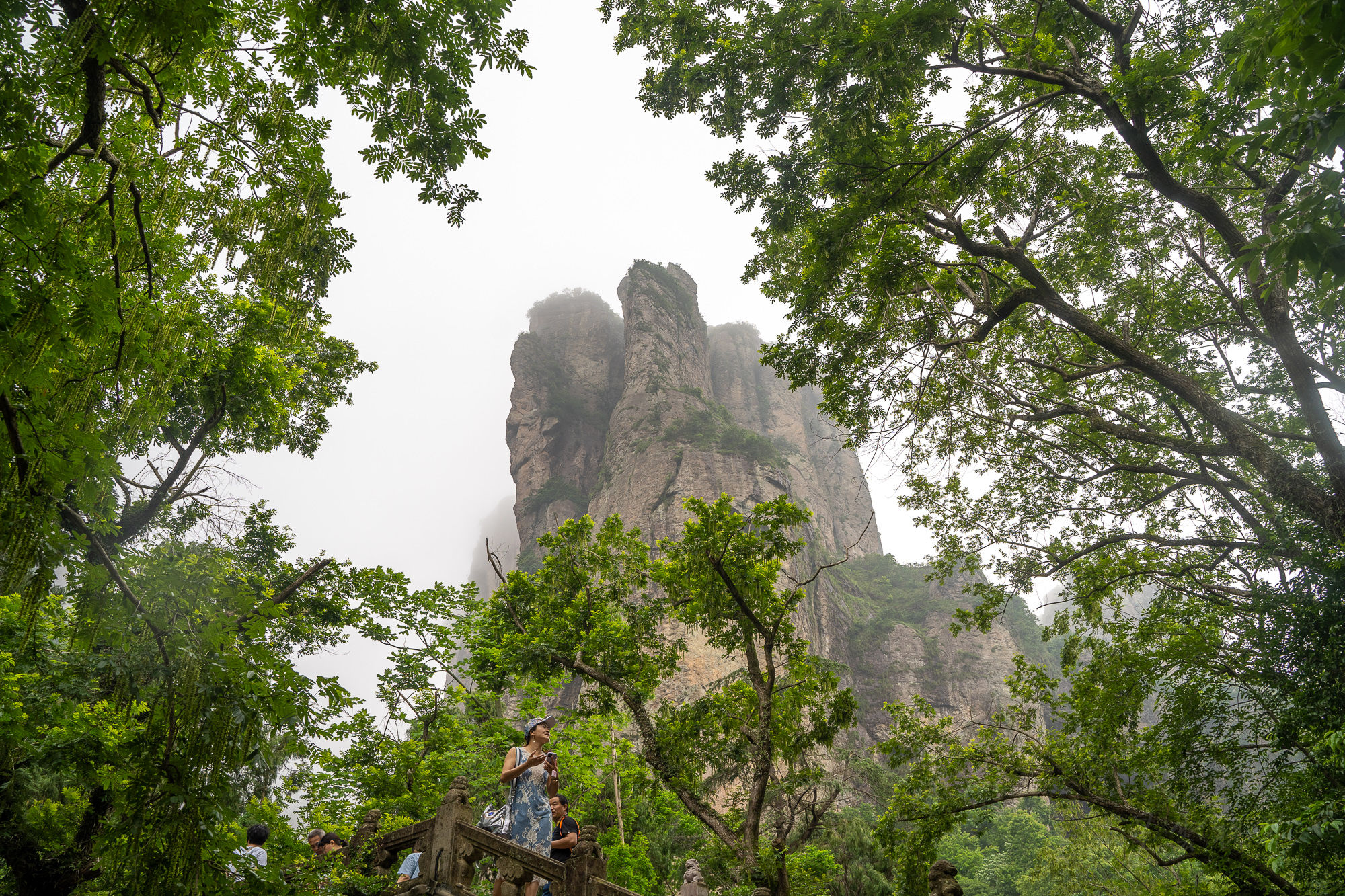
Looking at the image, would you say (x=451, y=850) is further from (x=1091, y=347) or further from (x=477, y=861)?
(x=1091, y=347)

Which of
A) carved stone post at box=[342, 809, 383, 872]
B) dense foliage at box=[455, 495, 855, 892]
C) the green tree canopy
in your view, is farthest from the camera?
dense foliage at box=[455, 495, 855, 892]

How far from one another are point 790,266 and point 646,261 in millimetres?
44538

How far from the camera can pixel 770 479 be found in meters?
42.4

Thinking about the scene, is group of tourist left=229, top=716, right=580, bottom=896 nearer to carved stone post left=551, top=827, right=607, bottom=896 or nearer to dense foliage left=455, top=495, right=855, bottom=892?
carved stone post left=551, top=827, right=607, bottom=896

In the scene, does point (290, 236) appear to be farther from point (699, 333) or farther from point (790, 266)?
point (699, 333)

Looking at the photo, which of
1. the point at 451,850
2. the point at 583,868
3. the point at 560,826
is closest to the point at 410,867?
the point at 451,850

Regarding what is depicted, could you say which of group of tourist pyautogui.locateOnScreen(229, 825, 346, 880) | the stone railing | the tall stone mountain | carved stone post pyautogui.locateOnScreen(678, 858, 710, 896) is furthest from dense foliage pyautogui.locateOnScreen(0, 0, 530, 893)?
the tall stone mountain

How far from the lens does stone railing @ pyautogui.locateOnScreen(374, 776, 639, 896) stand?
5.52 metres

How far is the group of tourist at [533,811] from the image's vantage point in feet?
20.0

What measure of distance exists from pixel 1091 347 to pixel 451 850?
415 inches

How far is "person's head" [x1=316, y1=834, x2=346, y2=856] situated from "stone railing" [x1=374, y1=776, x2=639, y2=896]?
1382 millimetres

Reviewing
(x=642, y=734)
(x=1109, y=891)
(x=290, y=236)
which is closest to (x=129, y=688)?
(x=290, y=236)

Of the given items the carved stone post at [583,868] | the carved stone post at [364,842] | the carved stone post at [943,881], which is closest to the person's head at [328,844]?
the carved stone post at [364,842]

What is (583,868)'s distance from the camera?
550cm
